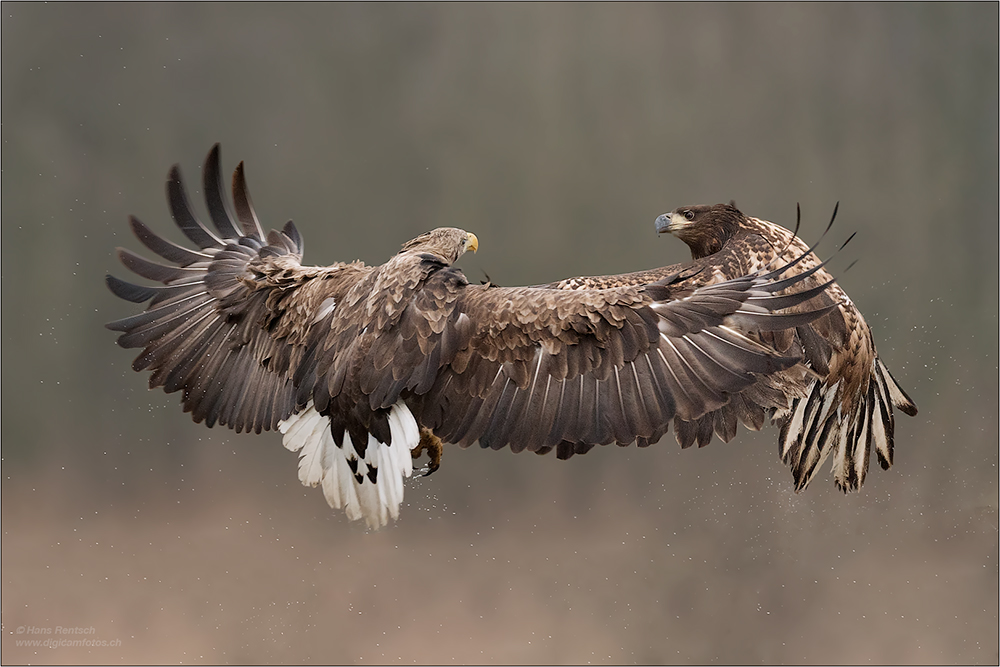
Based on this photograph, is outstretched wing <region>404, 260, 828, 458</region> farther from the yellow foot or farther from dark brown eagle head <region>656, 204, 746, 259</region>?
dark brown eagle head <region>656, 204, 746, 259</region>

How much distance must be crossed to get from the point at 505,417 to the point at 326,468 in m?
0.72

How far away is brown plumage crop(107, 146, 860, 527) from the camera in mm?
2469

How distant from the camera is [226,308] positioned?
3.15 metres

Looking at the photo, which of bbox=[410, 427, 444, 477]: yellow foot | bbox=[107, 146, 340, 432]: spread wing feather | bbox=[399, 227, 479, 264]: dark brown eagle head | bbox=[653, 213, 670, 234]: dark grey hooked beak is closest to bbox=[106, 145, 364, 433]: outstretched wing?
bbox=[107, 146, 340, 432]: spread wing feather

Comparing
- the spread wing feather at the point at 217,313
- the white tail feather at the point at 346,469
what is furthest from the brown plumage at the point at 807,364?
the spread wing feather at the point at 217,313

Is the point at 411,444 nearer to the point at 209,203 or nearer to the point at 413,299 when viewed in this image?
the point at 413,299

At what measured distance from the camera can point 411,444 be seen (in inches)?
106

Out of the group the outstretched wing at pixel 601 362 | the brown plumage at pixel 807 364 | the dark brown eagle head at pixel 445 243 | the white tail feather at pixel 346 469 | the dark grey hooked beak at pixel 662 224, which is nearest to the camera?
the outstretched wing at pixel 601 362

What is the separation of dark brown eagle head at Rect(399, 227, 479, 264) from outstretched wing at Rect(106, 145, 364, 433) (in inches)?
8.5

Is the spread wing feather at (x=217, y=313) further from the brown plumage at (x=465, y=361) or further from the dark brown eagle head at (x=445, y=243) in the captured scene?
the dark brown eagle head at (x=445, y=243)

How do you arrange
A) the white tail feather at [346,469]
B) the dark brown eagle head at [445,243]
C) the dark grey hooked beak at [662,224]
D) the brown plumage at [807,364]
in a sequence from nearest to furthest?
the brown plumage at [807,364]
the white tail feather at [346,469]
the dark brown eagle head at [445,243]
the dark grey hooked beak at [662,224]

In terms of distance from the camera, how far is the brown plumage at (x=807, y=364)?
8.89ft

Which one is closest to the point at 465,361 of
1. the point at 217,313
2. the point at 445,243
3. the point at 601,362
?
the point at 601,362

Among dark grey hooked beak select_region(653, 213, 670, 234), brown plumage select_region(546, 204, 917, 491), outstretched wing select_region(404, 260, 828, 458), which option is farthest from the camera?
dark grey hooked beak select_region(653, 213, 670, 234)
